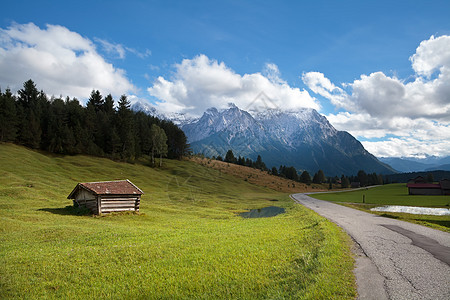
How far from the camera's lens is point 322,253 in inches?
464

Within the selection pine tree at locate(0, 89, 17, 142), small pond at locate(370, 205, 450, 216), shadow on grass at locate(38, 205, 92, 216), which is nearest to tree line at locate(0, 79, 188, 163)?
pine tree at locate(0, 89, 17, 142)

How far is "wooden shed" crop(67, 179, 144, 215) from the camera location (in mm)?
30484

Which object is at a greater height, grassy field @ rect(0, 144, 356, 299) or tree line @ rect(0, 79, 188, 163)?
tree line @ rect(0, 79, 188, 163)

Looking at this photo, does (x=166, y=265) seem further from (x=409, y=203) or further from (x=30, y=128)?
(x=30, y=128)

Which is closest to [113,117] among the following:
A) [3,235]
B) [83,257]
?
[3,235]

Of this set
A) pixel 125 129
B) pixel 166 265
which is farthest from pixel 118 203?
pixel 125 129

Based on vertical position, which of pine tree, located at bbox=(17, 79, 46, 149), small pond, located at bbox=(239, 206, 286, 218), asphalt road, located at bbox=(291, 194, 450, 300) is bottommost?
small pond, located at bbox=(239, 206, 286, 218)

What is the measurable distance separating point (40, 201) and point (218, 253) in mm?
34352

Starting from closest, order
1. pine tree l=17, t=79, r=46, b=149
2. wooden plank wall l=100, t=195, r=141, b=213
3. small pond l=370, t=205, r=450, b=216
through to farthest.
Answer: wooden plank wall l=100, t=195, r=141, b=213 → small pond l=370, t=205, r=450, b=216 → pine tree l=17, t=79, r=46, b=149

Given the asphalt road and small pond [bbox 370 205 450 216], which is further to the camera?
small pond [bbox 370 205 450 216]

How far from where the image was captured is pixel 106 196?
101 feet

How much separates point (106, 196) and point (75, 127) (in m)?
75.2

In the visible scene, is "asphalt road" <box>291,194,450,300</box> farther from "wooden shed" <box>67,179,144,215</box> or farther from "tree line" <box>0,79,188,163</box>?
"tree line" <box>0,79,188,163</box>

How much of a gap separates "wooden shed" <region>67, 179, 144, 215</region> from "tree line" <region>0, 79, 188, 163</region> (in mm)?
66873
